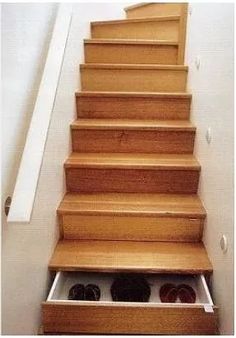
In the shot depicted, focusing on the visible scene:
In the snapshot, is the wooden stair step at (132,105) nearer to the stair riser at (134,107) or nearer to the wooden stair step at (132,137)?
the stair riser at (134,107)

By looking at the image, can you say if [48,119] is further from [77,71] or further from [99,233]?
[77,71]

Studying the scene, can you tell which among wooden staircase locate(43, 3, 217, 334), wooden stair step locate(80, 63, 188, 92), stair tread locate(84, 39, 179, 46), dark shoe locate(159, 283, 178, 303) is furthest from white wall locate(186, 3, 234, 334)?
stair tread locate(84, 39, 179, 46)

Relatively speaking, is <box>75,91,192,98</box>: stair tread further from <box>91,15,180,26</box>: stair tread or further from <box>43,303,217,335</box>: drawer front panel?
<box>43,303,217,335</box>: drawer front panel

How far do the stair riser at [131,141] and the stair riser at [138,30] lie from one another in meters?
1.03

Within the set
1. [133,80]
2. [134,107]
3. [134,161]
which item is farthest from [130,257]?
[133,80]

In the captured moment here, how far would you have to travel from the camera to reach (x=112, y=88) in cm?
221

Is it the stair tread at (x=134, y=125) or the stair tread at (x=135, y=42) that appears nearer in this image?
the stair tread at (x=134, y=125)

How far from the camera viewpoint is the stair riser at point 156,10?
8.53ft

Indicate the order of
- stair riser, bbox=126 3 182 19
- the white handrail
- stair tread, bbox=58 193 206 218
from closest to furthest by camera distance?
the white handrail → stair tread, bbox=58 193 206 218 → stair riser, bbox=126 3 182 19

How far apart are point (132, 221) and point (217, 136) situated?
1.85ft

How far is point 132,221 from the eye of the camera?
61.1 inches

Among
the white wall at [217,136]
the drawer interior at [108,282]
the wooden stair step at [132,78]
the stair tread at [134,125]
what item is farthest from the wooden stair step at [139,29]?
the drawer interior at [108,282]

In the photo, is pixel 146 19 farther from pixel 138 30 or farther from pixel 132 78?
pixel 132 78

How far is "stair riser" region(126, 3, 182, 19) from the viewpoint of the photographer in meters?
2.60
